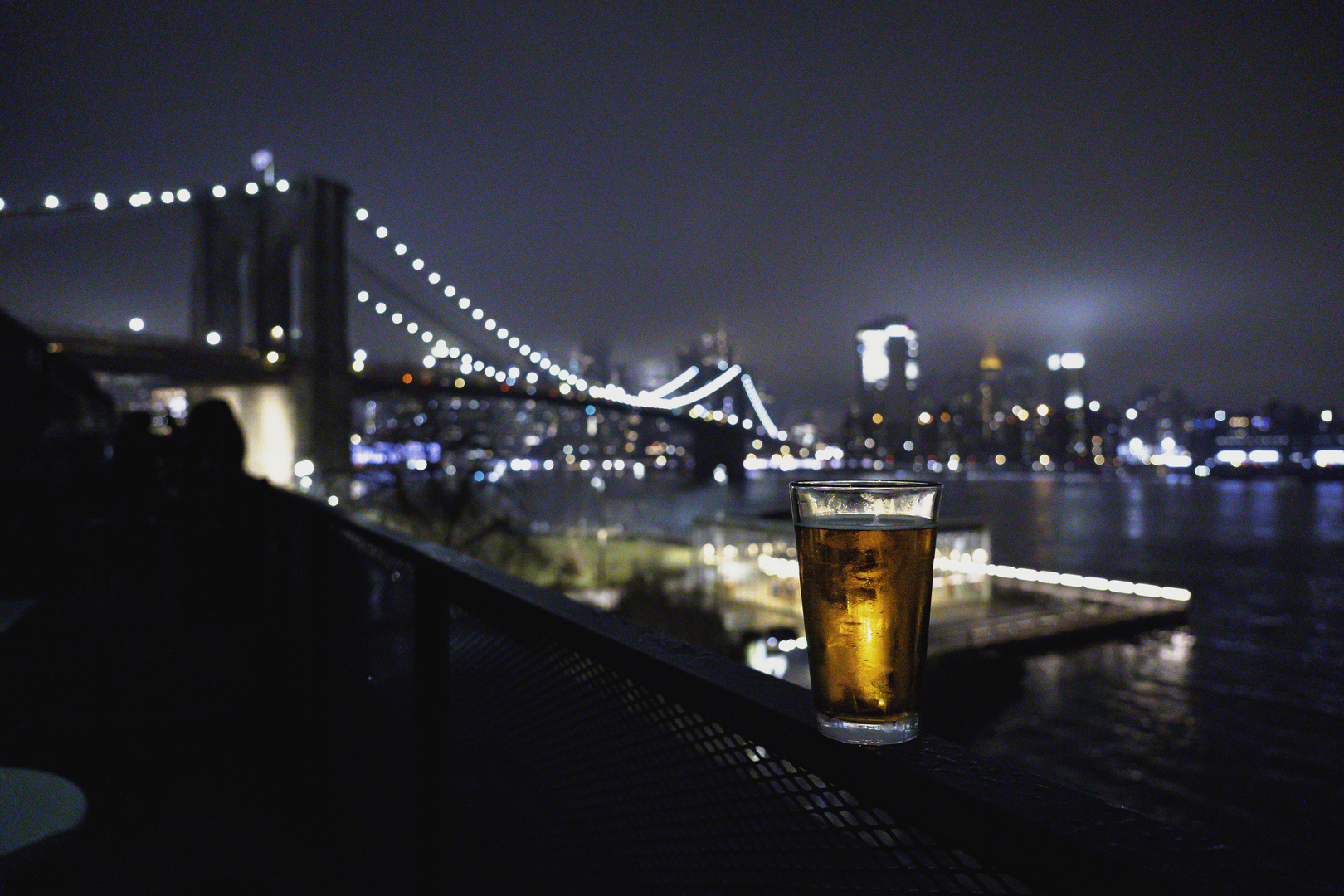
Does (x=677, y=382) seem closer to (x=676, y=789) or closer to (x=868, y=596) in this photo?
(x=676, y=789)

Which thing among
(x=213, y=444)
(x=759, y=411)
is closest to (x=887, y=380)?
(x=759, y=411)

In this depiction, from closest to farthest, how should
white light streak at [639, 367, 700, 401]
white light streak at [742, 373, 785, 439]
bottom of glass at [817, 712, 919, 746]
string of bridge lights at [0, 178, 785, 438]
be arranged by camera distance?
bottom of glass at [817, 712, 919, 746] < string of bridge lights at [0, 178, 785, 438] < white light streak at [639, 367, 700, 401] < white light streak at [742, 373, 785, 439]

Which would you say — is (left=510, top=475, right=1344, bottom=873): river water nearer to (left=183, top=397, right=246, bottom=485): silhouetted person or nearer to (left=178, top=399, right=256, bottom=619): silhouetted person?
(left=178, top=399, right=256, bottom=619): silhouetted person

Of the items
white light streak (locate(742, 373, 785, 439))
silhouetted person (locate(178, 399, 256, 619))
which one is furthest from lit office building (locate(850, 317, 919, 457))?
silhouetted person (locate(178, 399, 256, 619))

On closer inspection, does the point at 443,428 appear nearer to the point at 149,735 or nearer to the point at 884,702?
the point at 149,735

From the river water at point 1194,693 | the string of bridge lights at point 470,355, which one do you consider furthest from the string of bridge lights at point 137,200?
the river water at point 1194,693

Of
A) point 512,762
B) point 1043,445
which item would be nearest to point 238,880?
point 512,762
